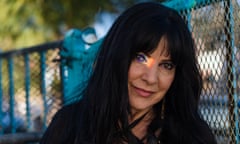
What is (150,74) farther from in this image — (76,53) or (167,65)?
(76,53)

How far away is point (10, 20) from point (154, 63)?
4.24 m

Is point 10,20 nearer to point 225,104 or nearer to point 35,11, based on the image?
point 35,11

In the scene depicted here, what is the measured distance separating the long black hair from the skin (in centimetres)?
2

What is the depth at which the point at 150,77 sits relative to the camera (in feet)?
5.65

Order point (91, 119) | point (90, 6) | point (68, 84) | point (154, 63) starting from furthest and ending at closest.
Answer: point (90, 6) → point (68, 84) → point (91, 119) → point (154, 63)

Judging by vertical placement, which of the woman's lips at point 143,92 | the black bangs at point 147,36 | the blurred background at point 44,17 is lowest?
the woman's lips at point 143,92

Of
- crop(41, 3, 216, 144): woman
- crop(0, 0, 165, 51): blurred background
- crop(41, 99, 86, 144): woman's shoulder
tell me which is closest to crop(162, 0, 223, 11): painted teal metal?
crop(41, 3, 216, 144): woman

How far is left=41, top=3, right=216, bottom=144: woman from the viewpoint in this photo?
1.76 metres

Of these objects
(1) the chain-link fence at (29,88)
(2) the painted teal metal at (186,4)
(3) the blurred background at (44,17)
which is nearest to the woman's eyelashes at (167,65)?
(2) the painted teal metal at (186,4)

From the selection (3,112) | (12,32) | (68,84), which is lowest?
(3,112)

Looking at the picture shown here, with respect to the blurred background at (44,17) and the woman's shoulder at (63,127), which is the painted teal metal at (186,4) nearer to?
the woman's shoulder at (63,127)

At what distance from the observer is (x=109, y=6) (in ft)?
17.5

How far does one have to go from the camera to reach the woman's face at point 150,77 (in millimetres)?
1738

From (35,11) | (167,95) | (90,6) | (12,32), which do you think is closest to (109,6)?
(90,6)
